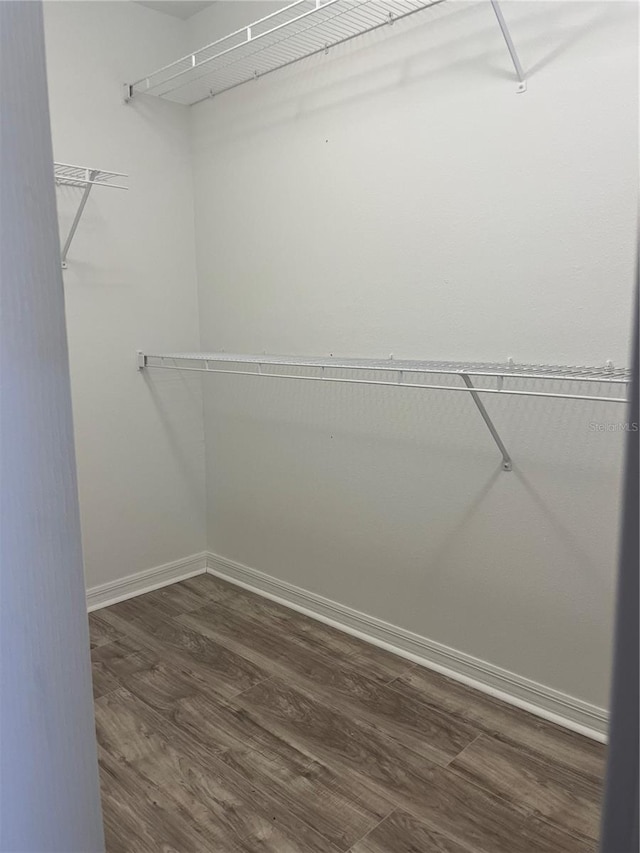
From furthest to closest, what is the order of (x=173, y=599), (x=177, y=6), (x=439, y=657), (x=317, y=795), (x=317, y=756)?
(x=173, y=599) → (x=177, y=6) → (x=439, y=657) → (x=317, y=756) → (x=317, y=795)

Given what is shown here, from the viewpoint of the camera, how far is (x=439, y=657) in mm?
2182

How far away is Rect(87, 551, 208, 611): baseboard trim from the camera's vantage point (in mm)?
2676

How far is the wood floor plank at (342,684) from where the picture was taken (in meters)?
1.84

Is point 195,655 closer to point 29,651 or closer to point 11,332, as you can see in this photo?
point 29,651

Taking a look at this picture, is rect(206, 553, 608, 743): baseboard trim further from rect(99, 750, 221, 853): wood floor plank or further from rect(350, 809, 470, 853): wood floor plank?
rect(99, 750, 221, 853): wood floor plank

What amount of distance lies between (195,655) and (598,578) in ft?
4.30

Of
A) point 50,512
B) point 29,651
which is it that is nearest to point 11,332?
point 50,512

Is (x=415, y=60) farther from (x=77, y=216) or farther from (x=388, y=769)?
(x=388, y=769)

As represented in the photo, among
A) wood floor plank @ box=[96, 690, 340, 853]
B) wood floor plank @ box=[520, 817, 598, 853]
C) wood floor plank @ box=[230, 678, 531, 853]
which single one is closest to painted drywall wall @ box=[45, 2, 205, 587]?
wood floor plank @ box=[96, 690, 340, 853]

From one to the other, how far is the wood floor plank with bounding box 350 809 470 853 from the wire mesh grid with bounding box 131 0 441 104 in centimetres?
202

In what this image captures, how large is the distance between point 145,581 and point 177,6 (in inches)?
89.4

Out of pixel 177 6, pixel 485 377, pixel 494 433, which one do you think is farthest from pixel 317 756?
pixel 177 6

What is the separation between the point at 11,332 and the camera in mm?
683

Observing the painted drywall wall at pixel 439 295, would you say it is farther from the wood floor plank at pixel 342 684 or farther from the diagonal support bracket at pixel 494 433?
the wood floor plank at pixel 342 684
